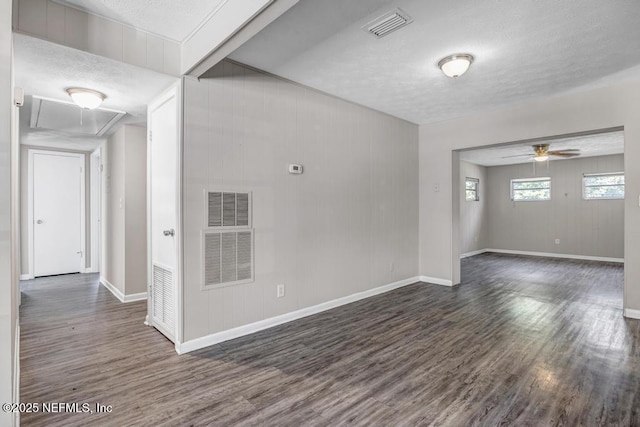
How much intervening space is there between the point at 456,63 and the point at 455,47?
16cm

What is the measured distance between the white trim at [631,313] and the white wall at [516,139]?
0.04 meters

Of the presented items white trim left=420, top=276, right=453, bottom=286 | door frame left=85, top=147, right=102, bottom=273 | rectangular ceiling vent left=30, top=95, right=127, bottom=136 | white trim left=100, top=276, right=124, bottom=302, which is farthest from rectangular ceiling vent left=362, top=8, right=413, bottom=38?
door frame left=85, top=147, right=102, bottom=273

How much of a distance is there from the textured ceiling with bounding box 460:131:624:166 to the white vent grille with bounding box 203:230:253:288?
13.7ft

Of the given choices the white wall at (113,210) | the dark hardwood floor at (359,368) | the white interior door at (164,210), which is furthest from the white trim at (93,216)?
the white interior door at (164,210)

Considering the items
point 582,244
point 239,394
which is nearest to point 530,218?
point 582,244

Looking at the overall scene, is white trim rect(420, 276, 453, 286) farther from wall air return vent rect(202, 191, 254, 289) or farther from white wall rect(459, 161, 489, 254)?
white wall rect(459, 161, 489, 254)

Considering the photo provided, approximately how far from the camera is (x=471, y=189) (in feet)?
29.2

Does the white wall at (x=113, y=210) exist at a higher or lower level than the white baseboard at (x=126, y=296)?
higher

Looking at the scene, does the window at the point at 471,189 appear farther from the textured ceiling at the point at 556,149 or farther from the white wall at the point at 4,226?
the white wall at the point at 4,226

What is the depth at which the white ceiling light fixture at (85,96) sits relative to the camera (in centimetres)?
300

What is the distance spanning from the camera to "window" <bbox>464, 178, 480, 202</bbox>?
864cm

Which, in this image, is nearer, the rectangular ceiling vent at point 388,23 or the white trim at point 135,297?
the rectangular ceiling vent at point 388,23

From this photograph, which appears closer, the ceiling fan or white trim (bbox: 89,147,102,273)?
the ceiling fan

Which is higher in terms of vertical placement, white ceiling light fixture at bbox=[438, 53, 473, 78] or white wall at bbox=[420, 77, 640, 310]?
white ceiling light fixture at bbox=[438, 53, 473, 78]
